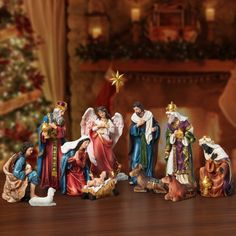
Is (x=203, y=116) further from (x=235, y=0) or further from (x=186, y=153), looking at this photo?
(x=186, y=153)

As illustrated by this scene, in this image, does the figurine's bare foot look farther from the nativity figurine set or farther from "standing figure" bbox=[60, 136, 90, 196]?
"standing figure" bbox=[60, 136, 90, 196]

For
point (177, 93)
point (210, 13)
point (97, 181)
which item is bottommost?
point (177, 93)

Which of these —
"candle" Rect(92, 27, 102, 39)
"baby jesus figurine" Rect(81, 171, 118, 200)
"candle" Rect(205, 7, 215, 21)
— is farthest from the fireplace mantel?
"baby jesus figurine" Rect(81, 171, 118, 200)

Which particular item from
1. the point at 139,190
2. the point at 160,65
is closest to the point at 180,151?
the point at 139,190

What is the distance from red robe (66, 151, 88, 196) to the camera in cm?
247

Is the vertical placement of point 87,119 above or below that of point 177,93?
above

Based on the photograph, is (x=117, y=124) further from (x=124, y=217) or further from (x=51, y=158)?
(x=124, y=217)

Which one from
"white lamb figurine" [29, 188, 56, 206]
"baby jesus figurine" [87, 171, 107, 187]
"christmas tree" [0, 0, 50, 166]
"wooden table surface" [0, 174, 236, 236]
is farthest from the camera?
"christmas tree" [0, 0, 50, 166]

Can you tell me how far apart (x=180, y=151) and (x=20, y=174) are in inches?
30.3

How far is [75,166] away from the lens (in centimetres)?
249

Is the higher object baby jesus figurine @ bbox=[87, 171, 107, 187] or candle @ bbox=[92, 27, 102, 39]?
candle @ bbox=[92, 27, 102, 39]

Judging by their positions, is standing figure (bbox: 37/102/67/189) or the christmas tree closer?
standing figure (bbox: 37/102/67/189)

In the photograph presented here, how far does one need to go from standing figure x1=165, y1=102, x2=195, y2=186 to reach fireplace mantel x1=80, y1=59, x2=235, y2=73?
2.35m

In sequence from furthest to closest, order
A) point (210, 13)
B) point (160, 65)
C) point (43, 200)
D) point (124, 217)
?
point (210, 13) < point (160, 65) < point (43, 200) < point (124, 217)
